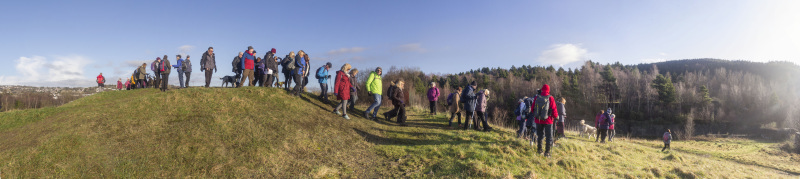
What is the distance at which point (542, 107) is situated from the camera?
8.08 metres

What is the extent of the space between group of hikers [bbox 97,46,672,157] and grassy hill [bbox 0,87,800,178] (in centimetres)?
83

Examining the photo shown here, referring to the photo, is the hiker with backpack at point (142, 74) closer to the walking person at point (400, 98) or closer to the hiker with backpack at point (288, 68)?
the hiker with backpack at point (288, 68)

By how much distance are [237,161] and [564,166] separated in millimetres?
7465

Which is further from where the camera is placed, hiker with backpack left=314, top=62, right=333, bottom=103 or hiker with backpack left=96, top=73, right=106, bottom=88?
hiker with backpack left=96, top=73, right=106, bottom=88

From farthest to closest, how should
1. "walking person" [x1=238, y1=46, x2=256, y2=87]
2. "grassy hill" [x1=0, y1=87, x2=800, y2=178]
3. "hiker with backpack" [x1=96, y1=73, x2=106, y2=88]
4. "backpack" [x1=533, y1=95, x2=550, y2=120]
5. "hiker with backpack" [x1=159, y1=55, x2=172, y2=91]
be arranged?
1. "hiker with backpack" [x1=96, y1=73, x2=106, y2=88]
2. "hiker with backpack" [x1=159, y1=55, x2=172, y2=91]
3. "walking person" [x1=238, y1=46, x2=256, y2=87]
4. "backpack" [x1=533, y1=95, x2=550, y2=120]
5. "grassy hill" [x1=0, y1=87, x2=800, y2=178]

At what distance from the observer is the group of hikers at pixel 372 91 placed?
29.7 ft

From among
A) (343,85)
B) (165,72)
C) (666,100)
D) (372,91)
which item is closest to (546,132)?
(372,91)

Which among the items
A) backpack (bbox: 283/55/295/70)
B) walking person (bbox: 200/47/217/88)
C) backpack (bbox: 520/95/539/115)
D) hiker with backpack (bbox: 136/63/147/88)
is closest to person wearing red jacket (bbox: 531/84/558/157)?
backpack (bbox: 520/95/539/115)

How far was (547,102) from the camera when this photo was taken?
26.5 feet

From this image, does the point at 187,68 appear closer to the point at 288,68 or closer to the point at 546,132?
the point at 288,68

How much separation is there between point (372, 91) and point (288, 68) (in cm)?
403

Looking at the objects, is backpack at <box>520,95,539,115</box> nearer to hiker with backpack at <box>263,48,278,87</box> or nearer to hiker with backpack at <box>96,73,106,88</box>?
hiker with backpack at <box>263,48,278,87</box>

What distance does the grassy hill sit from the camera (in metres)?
6.16

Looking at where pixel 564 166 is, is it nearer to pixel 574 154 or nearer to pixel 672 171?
pixel 574 154
